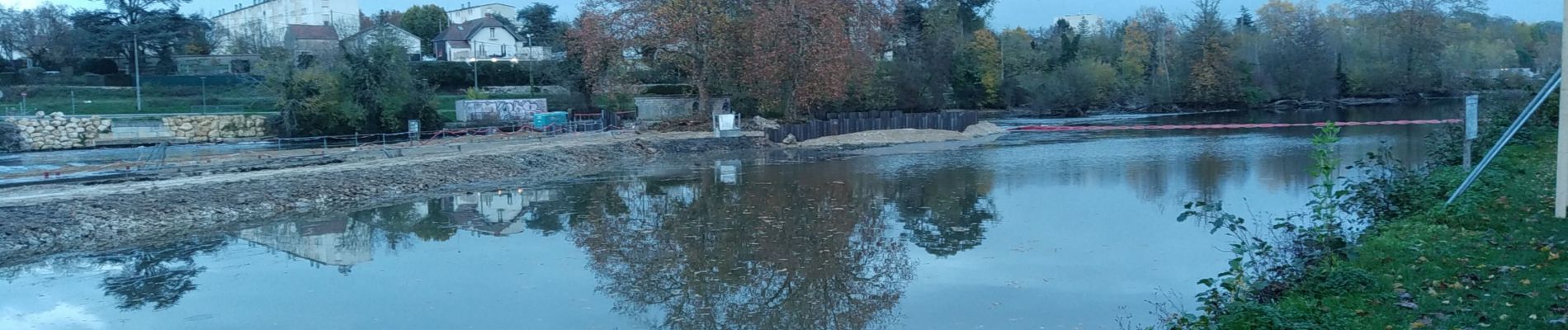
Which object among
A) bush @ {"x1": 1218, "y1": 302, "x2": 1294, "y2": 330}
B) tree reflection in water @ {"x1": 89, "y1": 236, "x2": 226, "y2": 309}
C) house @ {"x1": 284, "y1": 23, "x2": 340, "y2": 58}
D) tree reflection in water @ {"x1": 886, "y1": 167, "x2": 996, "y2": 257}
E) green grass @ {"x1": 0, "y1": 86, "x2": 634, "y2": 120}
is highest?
house @ {"x1": 284, "y1": 23, "x2": 340, "y2": 58}

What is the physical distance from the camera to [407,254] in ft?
52.2

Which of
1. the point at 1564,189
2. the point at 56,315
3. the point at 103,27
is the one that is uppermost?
the point at 103,27

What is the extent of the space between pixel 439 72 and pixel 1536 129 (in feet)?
157

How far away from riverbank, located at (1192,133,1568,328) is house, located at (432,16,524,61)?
219 ft

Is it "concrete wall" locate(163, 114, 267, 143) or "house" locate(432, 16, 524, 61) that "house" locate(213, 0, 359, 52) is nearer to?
"house" locate(432, 16, 524, 61)

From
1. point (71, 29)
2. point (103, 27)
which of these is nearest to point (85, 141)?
point (103, 27)

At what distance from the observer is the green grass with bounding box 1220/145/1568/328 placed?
8.04 metres

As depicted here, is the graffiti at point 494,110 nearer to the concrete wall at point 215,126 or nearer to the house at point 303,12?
the concrete wall at point 215,126

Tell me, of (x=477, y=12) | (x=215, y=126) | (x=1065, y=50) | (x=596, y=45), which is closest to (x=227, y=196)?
(x=596, y=45)

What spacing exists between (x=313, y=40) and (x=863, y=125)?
40.5 meters

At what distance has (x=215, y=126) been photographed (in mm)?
44469

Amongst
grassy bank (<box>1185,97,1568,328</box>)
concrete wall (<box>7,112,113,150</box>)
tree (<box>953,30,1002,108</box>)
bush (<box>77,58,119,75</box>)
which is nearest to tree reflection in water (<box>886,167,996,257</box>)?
grassy bank (<box>1185,97,1568,328</box>)

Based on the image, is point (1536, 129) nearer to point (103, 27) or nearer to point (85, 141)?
point (85, 141)

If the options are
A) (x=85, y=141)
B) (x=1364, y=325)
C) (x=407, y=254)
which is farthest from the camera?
(x=85, y=141)
